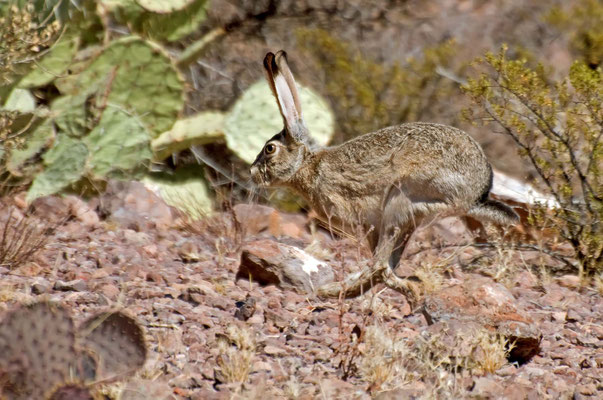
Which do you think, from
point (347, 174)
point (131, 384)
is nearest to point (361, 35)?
point (347, 174)

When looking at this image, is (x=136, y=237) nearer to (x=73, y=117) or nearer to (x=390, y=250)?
(x=73, y=117)

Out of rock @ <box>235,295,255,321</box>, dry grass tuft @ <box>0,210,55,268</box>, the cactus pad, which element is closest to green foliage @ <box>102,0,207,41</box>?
dry grass tuft @ <box>0,210,55,268</box>

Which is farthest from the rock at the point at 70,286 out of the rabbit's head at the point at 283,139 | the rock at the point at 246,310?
the rabbit's head at the point at 283,139

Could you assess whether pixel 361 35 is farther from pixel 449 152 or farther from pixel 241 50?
pixel 449 152

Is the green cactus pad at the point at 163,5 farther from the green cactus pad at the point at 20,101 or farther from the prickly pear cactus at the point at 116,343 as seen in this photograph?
the prickly pear cactus at the point at 116,343

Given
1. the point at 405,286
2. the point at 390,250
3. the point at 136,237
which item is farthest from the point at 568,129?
→ the point at 136,237
